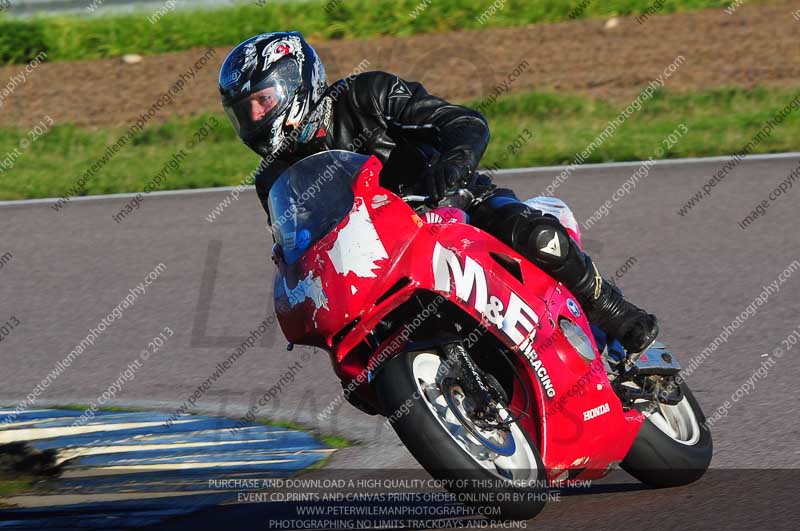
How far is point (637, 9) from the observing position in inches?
727

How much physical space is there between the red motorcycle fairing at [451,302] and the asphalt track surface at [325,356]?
362mm

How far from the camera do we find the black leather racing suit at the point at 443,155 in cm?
446

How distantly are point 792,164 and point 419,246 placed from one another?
7212mm

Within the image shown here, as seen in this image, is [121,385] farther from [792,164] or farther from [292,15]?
[292,15]

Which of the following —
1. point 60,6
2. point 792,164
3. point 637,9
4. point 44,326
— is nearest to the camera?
point 44,326

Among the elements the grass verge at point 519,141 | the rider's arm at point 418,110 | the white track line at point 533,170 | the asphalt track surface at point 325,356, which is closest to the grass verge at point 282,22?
the grass verge at point 519,141

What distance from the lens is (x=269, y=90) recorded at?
443 cm

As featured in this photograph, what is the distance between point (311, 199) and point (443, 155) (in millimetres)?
553

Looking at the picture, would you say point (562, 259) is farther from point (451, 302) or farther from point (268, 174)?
point (268, 174)

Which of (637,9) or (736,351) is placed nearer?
(736,351)

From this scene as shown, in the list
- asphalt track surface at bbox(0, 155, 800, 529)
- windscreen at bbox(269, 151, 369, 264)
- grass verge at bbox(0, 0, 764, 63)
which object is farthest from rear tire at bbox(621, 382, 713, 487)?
grass verge at bbox(0, 0, 764, 63)

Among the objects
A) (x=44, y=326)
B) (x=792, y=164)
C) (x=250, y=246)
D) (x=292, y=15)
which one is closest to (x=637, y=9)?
(x=292, y=15)

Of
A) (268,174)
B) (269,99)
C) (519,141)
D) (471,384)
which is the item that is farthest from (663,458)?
(519,141)

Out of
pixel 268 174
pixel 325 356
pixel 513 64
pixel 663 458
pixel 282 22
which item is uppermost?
pixel 268 174
